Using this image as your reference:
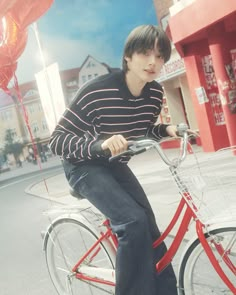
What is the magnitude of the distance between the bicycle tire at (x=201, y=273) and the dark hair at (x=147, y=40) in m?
0.99

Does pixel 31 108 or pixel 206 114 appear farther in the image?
pixel 31 108

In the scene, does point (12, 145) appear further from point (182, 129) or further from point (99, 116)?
point (182, 129)

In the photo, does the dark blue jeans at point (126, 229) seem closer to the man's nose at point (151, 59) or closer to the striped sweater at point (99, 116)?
the striped sweater at point (99, 116)

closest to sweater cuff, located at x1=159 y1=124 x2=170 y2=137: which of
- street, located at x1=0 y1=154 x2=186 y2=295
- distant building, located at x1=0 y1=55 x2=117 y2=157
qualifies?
street, located at x1=0 y1=154 x2=186 y2=295

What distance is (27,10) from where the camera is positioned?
413 centimetres

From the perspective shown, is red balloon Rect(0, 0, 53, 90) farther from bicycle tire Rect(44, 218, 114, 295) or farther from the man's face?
the man's face

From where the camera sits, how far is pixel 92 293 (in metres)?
2.82

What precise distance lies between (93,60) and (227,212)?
3474cm

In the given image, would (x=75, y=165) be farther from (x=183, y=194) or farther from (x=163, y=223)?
(x=163, y=223)

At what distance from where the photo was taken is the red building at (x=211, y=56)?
876 cm

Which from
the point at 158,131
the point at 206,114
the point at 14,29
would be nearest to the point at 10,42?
the point at 14,29

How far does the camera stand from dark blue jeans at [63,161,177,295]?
6.98 ft

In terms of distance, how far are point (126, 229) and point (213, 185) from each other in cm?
54

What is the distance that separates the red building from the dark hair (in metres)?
6.32
